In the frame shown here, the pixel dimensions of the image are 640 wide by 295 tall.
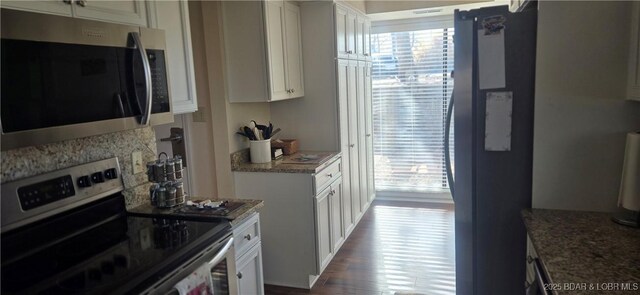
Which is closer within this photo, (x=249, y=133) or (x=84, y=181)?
(x=84, y=181)

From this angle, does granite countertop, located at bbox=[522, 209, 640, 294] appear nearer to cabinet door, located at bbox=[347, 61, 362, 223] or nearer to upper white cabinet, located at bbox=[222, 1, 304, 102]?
upper white cabinet, located at bbox=[222, 1, 304, 102]

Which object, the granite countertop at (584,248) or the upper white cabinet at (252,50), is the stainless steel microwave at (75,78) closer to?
the upper white cabinet at (252,50)

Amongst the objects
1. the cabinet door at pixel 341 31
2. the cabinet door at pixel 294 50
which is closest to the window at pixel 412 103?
the cabinet door at pixel 341 31

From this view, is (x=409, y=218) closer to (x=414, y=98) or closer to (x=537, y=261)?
(x=414, y=98)

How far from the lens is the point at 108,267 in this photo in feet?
4.65

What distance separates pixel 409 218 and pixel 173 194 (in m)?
3.10

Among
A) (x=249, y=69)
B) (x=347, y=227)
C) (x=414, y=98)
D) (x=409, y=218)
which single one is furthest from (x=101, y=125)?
(x=414, y=98)

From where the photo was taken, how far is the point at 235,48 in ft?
9.98

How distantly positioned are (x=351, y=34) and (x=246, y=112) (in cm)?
139

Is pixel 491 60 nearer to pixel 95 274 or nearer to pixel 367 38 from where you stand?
pixel 95 274

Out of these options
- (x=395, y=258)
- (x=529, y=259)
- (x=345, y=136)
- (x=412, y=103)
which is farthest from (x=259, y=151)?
(x=412, y=103)

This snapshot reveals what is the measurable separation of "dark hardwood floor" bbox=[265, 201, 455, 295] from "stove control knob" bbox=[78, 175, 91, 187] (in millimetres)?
1657

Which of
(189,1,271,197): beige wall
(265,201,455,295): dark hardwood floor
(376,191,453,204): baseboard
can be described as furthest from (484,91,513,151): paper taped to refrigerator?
(376,191,453,204): baseboard

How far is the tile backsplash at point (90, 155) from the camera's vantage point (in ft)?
5.08
